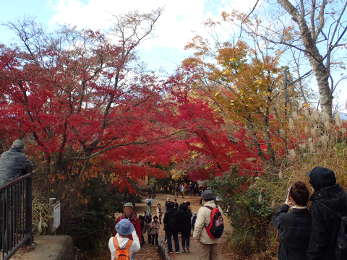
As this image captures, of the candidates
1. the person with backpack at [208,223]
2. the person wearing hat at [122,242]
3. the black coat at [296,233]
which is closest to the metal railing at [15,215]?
the person wearing hat at [122,242]

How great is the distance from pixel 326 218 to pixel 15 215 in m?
3.89

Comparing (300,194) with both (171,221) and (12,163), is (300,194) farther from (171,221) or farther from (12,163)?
(171,221)

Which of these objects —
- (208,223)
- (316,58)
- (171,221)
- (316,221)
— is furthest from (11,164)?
(316,58)

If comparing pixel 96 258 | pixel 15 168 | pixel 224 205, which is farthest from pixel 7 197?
pixel 224 205

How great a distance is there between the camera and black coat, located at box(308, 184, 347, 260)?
10.6 ft

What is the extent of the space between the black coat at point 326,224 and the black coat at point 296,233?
11.2 inches

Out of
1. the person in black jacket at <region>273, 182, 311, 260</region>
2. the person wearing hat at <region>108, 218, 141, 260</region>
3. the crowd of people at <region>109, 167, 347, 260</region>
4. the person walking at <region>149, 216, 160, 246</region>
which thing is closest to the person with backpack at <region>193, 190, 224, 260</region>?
the person wearing hat at <region>108, 218, 141, 260</region>

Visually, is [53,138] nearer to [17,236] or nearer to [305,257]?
[17,236]

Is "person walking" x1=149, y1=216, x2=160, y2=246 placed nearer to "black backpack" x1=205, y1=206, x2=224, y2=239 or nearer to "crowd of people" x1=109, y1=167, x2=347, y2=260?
"black backpack" x1=205, y1=206, x2=224, y2=239

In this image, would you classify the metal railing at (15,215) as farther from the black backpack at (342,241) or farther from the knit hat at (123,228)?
the black backpack at (342,241)

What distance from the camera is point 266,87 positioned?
10.6 m

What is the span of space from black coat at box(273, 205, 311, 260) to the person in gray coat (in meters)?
4.02

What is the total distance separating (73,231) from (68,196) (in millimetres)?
1136

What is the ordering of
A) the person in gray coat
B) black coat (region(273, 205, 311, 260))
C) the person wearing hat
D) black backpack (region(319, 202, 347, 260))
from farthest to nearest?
1. the person in gray coat
2. the person wearing hat
3. black coat (region(273, 205, 311, 260))
4. black backpack (region(319, 202, 347, 260))
